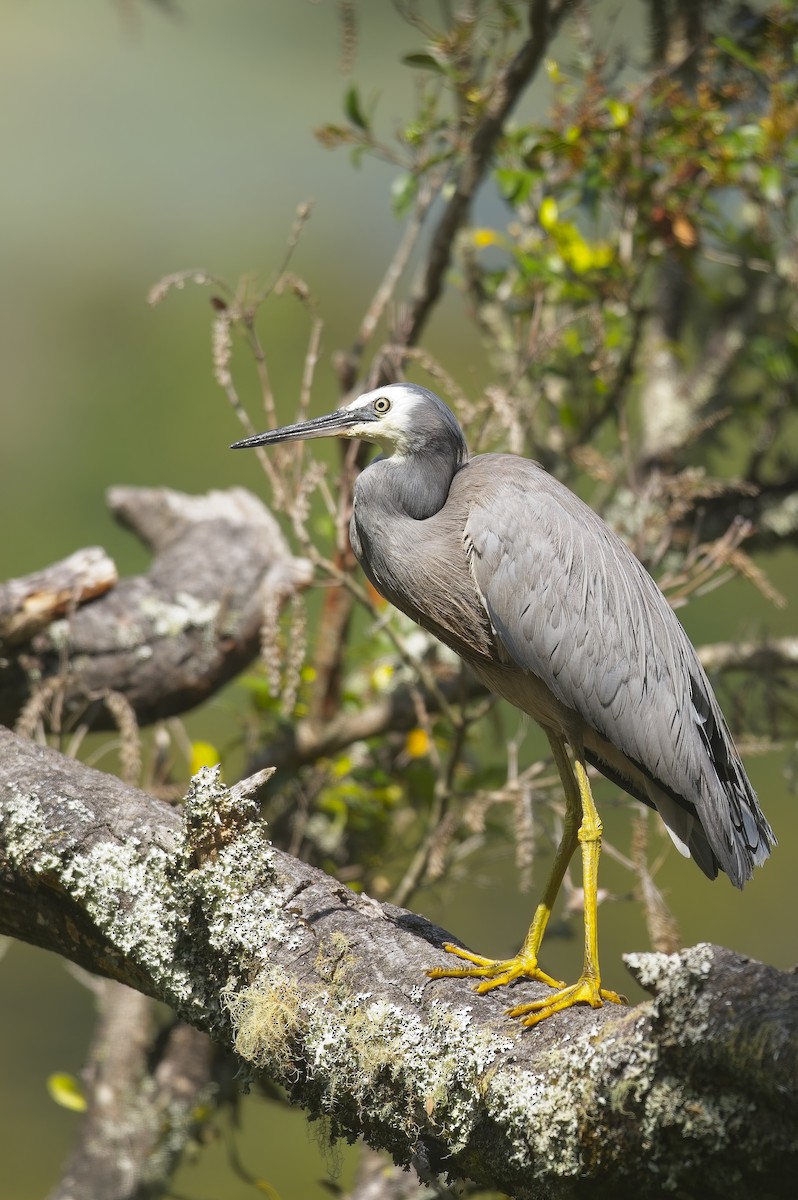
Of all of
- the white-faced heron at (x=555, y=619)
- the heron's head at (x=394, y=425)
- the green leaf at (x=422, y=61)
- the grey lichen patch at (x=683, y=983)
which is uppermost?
Answer: the green leaf at (x=422, y=61)

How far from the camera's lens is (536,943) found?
1.99 metres

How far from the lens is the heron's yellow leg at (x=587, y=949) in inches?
58.8

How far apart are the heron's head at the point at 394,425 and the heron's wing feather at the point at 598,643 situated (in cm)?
17

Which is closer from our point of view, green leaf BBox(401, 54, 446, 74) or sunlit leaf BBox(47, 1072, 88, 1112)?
green leaf BBox(401, 54, 446, 74)

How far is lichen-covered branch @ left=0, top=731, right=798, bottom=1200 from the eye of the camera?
1.13 m

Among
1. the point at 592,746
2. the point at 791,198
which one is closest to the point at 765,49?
the point at 791,198

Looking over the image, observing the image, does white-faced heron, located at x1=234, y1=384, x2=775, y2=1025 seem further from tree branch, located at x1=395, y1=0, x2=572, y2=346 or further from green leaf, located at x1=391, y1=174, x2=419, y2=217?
green leaf, located at x1=391, y1=174, x2=419, y2=217

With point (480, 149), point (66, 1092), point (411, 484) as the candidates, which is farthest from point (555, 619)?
point (66, 1092)

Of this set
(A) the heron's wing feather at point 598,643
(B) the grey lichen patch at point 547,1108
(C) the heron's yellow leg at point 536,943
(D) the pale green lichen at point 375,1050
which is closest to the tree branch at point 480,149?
(A) the heron's wing feather at point 598,643

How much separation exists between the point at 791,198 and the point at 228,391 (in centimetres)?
174

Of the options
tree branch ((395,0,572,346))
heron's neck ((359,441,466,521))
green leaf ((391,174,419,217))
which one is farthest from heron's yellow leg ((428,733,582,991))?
green leaf ((391,174,419,217))

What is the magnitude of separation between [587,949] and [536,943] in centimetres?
17

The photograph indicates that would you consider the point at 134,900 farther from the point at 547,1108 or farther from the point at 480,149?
the point at 480,149

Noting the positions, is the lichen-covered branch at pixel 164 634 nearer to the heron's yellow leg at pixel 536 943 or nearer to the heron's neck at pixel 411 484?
the heron's neck at pixel 411 484
